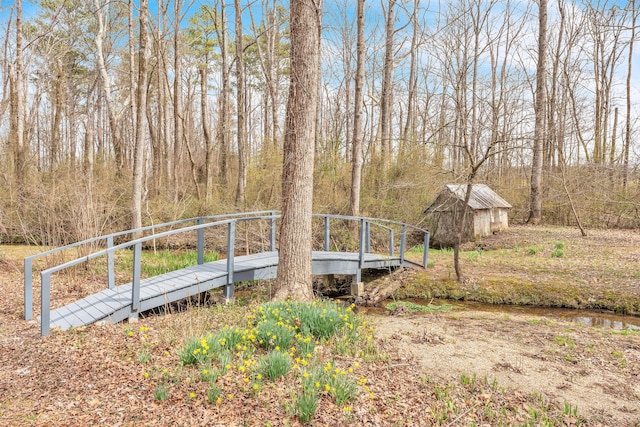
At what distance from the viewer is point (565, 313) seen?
27.9 feet

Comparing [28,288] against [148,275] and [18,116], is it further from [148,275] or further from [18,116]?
[18,116]

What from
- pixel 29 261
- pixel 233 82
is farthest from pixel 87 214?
pixel 233 82

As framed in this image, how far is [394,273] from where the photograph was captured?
35.0ft

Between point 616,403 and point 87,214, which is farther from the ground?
point 87,214

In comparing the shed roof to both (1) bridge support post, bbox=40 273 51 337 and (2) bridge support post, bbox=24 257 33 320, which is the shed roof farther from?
(1) bridge support post, bbox=40 273 51 337

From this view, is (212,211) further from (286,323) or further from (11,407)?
(11,407)

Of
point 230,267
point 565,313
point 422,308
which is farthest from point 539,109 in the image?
point 230,267

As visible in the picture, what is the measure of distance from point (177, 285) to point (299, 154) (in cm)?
279

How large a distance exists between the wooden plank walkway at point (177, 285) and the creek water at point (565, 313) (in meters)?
1.91

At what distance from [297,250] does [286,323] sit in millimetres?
1843

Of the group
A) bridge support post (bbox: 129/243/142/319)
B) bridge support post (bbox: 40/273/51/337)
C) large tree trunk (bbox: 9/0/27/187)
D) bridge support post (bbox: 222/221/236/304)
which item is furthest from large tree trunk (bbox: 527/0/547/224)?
large tree trunk (bbox: 9/0/27/187)

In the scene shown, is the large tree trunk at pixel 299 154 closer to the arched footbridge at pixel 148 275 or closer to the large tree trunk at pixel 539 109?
the arched footbridge at pixel 148 275

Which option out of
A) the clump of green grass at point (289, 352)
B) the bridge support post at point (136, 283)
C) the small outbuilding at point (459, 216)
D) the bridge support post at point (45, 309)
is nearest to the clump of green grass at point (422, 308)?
the clump of green grass at point (289, 352)

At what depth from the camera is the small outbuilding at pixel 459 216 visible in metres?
15.1
